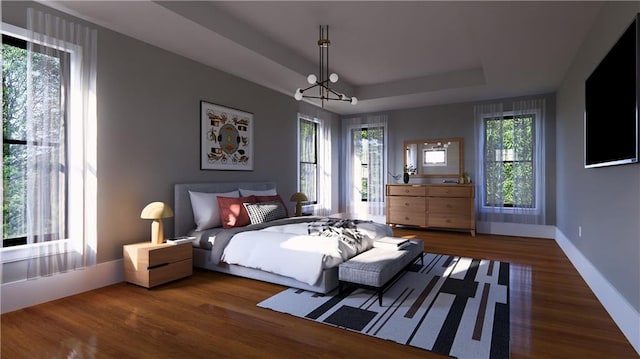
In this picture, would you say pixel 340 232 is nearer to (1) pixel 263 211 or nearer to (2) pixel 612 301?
(1) pixel 263 211

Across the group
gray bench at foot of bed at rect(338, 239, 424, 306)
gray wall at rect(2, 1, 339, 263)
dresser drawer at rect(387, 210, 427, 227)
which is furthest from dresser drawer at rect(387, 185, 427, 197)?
gray bench at foot of bed at rect(338, 239, 424, 306)

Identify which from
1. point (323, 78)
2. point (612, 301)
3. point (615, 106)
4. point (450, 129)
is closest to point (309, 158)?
point (323, 78)

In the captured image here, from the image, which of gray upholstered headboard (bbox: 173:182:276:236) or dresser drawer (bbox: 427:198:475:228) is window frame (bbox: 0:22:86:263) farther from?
dresser drawer (bbox: 427:198:475:228)

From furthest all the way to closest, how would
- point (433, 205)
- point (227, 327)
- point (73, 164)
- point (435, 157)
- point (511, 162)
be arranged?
point (435, 157) < point (433, 205) < point (511, 162) < point (73, 164) < point (227, 327)

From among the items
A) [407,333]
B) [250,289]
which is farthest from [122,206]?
[407,333]

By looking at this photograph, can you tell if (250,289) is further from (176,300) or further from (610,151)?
(610,151)

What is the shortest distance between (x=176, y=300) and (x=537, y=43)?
4655 millimetres

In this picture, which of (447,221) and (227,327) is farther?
(447,221)

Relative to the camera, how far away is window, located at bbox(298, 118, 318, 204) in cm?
657

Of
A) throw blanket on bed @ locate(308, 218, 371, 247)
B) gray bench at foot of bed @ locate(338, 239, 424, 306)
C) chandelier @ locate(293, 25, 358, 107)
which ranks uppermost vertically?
chandelier @ locate(293, 25, 358, 107)

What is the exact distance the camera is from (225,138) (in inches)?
190

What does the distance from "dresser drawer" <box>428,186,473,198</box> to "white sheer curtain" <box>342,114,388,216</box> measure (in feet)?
3.90

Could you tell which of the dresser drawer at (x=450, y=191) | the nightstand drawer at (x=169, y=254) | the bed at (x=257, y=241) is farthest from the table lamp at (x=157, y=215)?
the dresser drawer at (x=450, y=191)

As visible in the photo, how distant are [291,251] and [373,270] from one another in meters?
0.80
